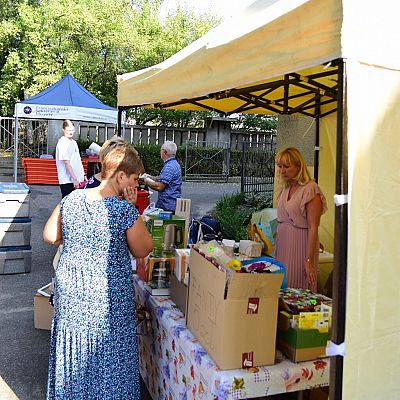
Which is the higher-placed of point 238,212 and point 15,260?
point 238,212

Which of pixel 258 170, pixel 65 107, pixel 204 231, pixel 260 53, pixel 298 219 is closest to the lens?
pixel 260 53

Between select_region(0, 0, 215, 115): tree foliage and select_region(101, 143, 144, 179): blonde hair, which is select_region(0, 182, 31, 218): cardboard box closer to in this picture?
select_region(101, 143, 144, 179): blonde hair

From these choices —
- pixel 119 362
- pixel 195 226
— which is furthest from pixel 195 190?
pixel 119 362

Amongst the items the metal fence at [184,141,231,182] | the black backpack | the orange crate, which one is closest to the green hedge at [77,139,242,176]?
the metal fence at [184,141,231,182]

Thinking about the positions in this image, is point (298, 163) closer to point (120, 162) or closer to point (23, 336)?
point (120, 162)

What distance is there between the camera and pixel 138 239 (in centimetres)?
253

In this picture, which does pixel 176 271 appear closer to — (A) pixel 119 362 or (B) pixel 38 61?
(A) pixel 119 362

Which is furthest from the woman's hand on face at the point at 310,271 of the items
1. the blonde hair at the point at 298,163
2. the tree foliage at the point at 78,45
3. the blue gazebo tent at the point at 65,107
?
the tree foliage at the point at 78,45

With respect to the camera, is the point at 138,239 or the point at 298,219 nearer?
the point at 138,239

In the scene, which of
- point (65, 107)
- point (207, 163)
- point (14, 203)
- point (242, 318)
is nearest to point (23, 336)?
point (14, 203)

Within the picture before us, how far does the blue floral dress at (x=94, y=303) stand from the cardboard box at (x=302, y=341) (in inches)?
33.3

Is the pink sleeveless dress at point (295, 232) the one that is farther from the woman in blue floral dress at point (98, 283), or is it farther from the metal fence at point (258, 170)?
the metal fence at point (258, 170)

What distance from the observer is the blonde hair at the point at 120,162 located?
2.58m

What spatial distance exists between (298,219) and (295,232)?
0.10 m
